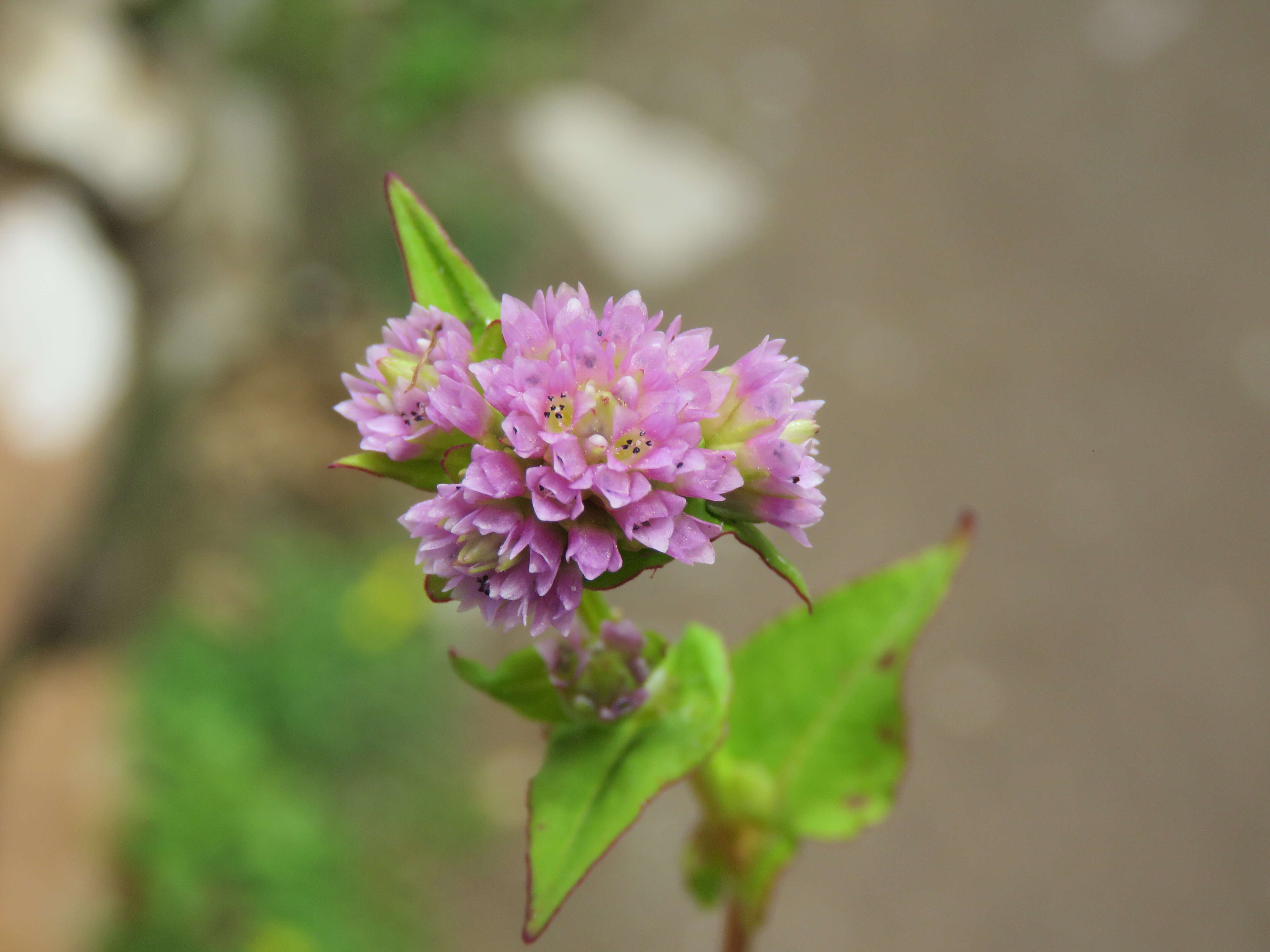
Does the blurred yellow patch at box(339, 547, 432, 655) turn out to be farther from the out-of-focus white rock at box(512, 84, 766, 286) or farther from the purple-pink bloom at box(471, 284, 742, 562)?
the purple-pink bloom at box(471, 284, 742, 562)

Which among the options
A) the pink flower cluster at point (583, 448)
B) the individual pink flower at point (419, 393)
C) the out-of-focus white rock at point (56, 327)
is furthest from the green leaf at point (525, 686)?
the out-of-focus white rock at point (56, 327)

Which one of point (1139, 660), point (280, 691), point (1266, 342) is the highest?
point (1266, 342)

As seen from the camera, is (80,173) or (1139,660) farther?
(80,173)

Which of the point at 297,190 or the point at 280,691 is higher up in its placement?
the point at 297,190

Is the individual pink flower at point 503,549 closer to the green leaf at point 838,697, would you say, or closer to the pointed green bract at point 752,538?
the pointed green bract at point 752,538

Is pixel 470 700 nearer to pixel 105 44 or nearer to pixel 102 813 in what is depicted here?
pixel 102 813

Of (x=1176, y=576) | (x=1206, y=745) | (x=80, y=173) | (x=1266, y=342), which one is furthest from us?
(x=80, y=173)

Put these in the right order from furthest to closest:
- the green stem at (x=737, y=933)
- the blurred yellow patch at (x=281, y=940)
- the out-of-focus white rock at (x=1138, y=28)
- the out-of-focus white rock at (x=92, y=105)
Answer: the out-of-focus white rock at (x=1138, y=28) < the out-of-focus white rock at (x=92, y=105) < the blurred yellow patch at (x=281, y=940) < the green stem at (x=737, y=933)

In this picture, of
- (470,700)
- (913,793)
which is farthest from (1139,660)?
(470,700)
